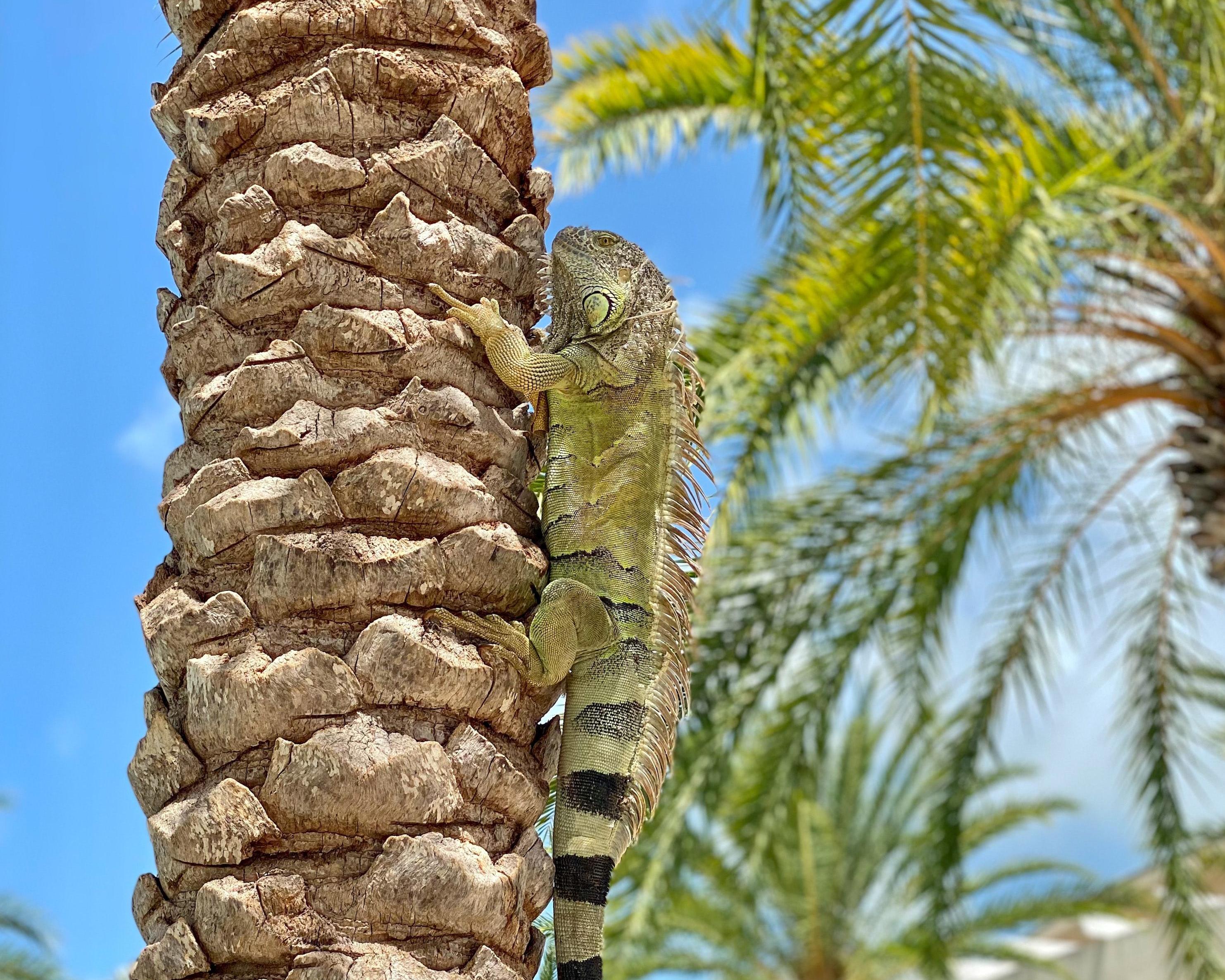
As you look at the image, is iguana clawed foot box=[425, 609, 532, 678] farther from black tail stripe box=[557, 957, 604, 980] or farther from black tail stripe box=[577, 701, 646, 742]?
black tail stripe box=[557, 957, 604, 980]

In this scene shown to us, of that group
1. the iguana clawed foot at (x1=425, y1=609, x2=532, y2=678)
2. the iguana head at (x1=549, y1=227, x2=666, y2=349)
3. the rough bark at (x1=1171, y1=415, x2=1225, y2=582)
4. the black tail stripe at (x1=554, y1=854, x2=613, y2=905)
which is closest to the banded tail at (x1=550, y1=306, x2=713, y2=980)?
the black tail stripe at (x1=554, y1=854, x2=613, y2=905)

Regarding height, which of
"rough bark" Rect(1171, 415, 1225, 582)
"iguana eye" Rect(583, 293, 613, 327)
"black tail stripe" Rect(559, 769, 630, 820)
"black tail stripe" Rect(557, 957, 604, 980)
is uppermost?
"rough bark" Rect(1171, 415, 1225, 582)

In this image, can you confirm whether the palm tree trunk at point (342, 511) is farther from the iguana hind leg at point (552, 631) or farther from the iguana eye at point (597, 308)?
the iguana eye at point (597, 308)

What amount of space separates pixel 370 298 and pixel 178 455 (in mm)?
555

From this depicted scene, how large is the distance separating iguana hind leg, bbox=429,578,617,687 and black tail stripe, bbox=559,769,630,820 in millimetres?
270

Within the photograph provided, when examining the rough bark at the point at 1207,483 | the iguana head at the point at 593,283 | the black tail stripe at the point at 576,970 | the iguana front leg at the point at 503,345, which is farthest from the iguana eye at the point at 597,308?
the rough bark at the point at 1207,483

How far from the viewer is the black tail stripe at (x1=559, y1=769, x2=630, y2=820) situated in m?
3.15

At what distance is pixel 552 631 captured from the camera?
2.99 metres

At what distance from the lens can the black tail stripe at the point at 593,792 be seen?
3.15 metres

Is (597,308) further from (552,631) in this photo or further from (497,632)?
(497,632)

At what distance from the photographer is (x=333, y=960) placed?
2.41m

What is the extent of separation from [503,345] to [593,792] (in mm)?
1072

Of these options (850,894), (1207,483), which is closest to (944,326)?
(1207,483)

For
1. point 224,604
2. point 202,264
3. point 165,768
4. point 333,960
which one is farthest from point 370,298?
point 333,960
